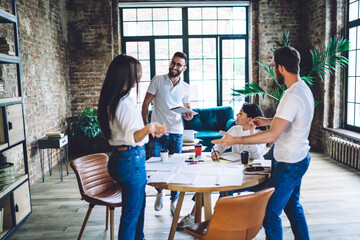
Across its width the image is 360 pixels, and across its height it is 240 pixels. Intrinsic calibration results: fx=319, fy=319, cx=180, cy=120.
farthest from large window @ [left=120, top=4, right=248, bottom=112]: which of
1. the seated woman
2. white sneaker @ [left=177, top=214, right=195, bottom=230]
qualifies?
white sneaker @ [left=177, top=214, right=195, bottom=230]

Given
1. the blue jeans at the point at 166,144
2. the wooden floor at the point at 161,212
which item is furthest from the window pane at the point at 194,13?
the blue jeans at the point at 166,144

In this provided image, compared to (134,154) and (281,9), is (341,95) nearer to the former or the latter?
(281,9)

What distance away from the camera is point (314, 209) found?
3684 millimetres

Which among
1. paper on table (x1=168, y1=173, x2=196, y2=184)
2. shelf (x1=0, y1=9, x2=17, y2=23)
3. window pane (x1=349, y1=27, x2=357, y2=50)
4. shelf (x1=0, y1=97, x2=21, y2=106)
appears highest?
window pane (x1=349, y1=27, x2=357, y2=50)

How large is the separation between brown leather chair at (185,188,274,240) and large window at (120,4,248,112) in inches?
229

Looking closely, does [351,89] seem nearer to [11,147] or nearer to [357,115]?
[357,115]

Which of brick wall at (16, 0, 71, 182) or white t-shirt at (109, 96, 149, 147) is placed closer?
white t-shirt at (109, 96, 149, 147)

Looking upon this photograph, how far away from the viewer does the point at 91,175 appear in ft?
9.66

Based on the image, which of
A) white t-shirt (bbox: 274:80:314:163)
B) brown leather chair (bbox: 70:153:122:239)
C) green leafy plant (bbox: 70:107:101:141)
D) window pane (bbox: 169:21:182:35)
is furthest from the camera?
window pane (bbox: 169:21:182:35)

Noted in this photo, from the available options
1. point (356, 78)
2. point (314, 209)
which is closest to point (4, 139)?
point (314, 209)

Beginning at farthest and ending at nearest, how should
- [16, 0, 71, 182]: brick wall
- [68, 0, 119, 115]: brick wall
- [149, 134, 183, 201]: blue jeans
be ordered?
[68, 0, 119, 115]: brick wall < [16, 0, 71, 182]: brick wall < [149, 134, 183, 201]: blue jeans

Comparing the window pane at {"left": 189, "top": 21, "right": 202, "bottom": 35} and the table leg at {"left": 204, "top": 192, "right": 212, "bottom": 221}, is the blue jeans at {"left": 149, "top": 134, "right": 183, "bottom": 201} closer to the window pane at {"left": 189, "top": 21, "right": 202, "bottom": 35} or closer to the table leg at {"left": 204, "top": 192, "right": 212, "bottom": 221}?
the table leg at {"left": 204, "top": 192, "right": 212, "bottom": 221}

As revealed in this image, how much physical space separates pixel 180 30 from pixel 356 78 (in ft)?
12.6

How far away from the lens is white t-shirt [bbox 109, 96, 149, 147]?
2.02 meters
